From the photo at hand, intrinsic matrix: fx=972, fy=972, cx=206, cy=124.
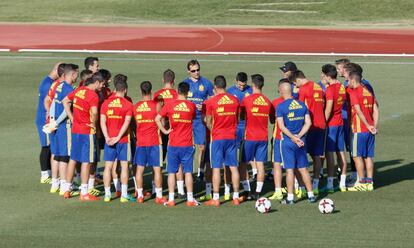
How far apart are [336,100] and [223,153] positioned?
2.54 m

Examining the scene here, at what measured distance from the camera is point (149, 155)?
702 inches

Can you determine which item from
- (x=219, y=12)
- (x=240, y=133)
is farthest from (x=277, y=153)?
(x=219, y=12)

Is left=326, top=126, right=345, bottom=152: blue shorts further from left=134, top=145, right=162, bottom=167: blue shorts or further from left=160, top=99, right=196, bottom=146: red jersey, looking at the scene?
left=134, top=145, right=162, bottom=167: blue shorts

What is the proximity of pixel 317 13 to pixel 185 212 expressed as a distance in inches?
1501

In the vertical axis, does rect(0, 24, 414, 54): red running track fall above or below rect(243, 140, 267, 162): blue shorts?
below

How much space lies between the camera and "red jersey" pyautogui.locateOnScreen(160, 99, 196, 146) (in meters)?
17.4

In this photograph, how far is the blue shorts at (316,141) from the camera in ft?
61.0

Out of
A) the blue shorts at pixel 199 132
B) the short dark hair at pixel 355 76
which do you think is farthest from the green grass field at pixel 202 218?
the short dark hair at pixel 355 76

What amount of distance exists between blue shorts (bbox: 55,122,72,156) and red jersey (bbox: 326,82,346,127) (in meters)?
5.03

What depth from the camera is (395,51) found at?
39.4m

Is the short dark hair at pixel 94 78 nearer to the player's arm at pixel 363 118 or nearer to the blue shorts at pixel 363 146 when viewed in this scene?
the player's arm at pixel 363 118

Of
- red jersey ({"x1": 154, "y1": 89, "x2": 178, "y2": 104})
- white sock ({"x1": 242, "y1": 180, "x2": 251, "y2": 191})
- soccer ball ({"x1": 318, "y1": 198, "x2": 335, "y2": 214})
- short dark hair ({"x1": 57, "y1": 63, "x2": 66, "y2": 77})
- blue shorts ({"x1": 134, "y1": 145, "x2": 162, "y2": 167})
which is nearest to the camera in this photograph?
soccer ball ({"x1": 318, "y1": 198, "x2": 335, "y2": 214})

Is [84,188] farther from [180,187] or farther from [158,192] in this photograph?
[180,187]

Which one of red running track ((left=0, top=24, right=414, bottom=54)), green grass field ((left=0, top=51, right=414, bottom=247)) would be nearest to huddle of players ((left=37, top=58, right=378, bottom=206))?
green grass field ((left=0, top=51, right=414, bottom=247))
